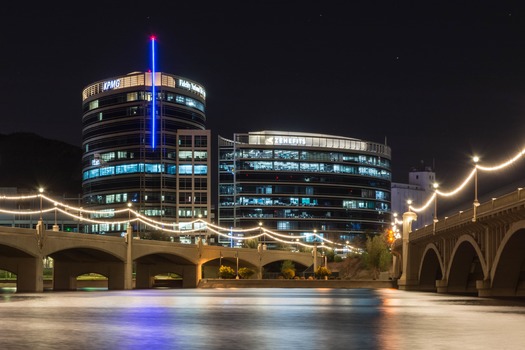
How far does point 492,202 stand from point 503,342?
3512 cm

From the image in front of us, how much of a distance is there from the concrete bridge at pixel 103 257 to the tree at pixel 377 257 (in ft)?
79.7

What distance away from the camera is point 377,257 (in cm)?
15938

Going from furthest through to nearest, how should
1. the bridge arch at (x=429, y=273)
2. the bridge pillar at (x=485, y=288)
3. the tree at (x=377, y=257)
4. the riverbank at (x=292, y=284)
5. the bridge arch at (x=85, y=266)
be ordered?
the tree at (x=377, y=257) → the riverbank at (x=292, y=284) → the bridge arch at (x=85, y=266) → the bridge arch at (x=429, y=273) → the bridge pillar at (x=485, y=288)

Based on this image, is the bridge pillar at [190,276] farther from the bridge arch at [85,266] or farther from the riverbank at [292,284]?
the bridge arch at [85,266]

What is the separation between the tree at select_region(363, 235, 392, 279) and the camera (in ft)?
514

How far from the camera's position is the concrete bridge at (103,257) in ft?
331

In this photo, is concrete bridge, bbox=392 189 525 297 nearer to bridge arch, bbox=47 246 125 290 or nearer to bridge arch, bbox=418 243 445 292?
bridge arch, bbox=418 243 445 292

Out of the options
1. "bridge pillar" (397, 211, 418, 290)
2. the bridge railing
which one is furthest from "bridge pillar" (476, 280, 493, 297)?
"bridge pillar" (397, 211, 418, 290)

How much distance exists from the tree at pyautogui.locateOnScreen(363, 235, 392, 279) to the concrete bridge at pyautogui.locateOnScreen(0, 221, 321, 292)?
79.7 feet

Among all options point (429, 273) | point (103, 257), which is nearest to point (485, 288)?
point (429, 273)

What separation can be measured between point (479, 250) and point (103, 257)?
64.6m

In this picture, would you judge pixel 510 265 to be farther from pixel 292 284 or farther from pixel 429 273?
pixel 292 284

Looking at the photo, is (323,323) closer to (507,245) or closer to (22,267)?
(507,245)

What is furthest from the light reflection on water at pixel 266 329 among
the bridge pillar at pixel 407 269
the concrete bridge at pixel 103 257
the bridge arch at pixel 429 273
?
the bridge pillar at pixel 407 269
